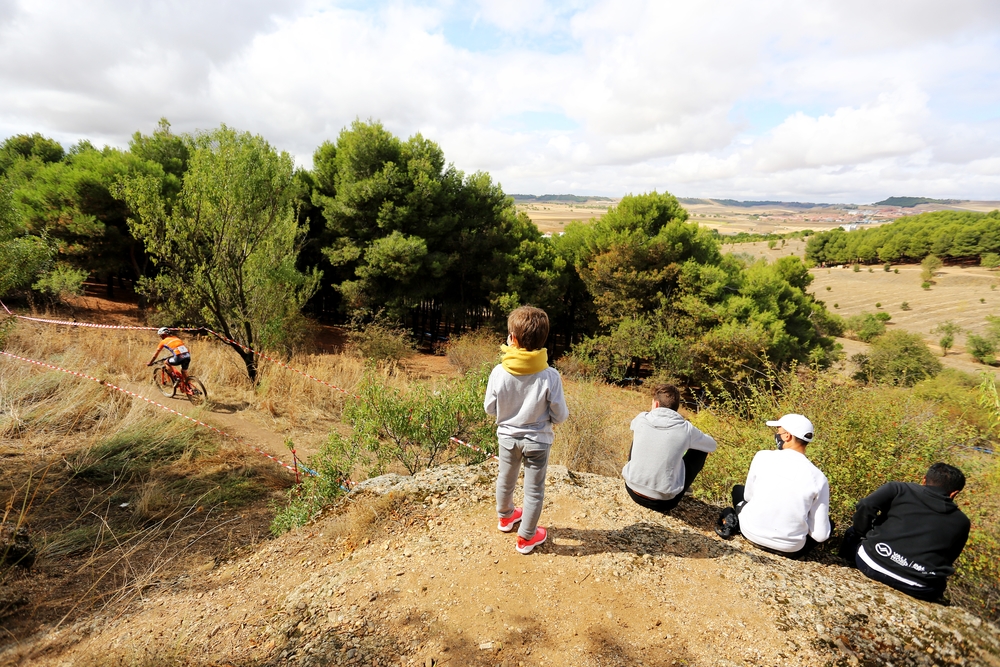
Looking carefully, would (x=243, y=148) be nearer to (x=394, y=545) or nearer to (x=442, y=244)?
(x=394, y=545)

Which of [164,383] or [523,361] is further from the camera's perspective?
[164,383]

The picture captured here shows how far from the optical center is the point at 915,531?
2.87 meters

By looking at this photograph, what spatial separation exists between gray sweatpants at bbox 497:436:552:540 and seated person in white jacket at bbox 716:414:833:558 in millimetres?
1617

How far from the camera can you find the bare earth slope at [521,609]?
2.47m

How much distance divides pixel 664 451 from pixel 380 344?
42.6 feet

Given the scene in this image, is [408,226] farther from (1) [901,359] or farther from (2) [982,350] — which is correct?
(2) [982,350]

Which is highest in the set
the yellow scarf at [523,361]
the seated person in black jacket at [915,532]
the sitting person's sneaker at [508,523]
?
the yellow scarf at [523,361]

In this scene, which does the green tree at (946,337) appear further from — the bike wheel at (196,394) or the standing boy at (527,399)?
the bike wheel at (196,394)

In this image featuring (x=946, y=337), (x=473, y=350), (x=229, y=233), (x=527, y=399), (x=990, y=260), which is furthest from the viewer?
(x=990, y=260)

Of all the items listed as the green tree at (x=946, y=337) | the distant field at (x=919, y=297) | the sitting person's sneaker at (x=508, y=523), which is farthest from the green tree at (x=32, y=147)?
the green tree at (x=946, y=337)

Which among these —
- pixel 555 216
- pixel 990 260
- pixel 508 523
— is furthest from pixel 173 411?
pixel 555 216

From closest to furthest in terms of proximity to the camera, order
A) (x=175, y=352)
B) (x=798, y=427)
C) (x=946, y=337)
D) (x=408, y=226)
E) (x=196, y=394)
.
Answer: (x=798, y=427)
(x=175, y=352)
(x=196, y=394)
(x=408, y=226)
(x=946, y=337)

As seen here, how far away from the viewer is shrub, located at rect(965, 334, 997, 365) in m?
30.1

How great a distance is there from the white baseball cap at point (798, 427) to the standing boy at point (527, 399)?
1.57m
